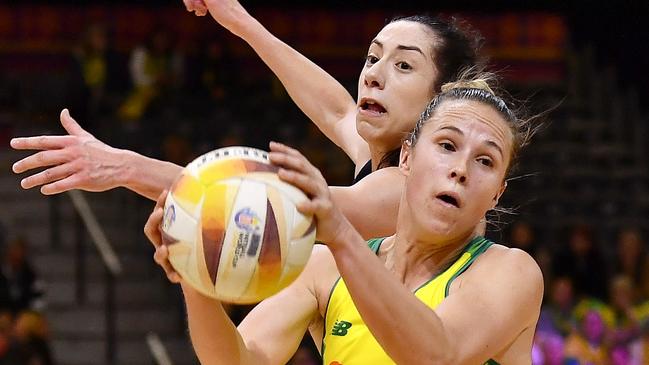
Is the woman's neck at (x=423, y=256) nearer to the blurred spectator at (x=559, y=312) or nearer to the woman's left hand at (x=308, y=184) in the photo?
the woman's left hand at (x=308, y=184)

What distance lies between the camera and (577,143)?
14117 mm

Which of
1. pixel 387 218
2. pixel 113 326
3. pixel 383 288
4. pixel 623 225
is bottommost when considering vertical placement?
pixel 623 225

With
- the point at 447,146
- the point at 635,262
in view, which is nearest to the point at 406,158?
the point at 447,146

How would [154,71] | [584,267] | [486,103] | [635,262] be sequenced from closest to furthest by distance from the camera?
[486,103] < [635,262] < [584,267] < [154,71]

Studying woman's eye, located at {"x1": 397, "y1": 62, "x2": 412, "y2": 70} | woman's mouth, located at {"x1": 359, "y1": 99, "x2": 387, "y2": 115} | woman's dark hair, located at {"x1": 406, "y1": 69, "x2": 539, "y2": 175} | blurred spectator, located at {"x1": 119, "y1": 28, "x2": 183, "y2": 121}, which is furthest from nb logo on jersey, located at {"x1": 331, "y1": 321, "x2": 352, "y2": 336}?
blurred spectator, located at {"x1": 119, "y1": 28, "x2": 183, "y2": 121}

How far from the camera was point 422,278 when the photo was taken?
323 centimetres

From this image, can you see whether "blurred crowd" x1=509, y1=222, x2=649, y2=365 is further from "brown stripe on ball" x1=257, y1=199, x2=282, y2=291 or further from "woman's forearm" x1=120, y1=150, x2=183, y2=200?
"brown stripe on ball" x1=257, y1=199, x2=282, y2=291

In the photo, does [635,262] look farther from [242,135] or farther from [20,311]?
[20,311]

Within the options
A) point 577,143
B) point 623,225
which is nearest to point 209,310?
point 623,225

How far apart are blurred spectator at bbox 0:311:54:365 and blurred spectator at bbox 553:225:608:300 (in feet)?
14.8

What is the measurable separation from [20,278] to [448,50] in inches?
275

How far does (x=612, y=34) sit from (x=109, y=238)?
8038 mm

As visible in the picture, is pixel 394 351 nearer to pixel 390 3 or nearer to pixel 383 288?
pixel 383 288

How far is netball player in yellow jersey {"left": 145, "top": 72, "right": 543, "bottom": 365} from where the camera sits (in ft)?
8.68
